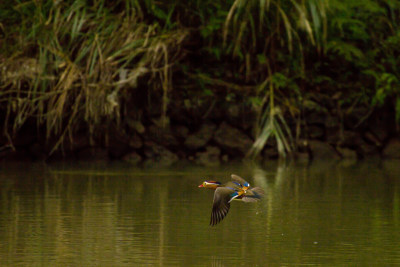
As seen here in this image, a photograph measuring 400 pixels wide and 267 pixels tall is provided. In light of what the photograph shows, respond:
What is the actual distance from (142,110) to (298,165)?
320 centimetres

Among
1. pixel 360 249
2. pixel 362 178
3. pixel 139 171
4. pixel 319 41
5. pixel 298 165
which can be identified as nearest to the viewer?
pixel 360 249

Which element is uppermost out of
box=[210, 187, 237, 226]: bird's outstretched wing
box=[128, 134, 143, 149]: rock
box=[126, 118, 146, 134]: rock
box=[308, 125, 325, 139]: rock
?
box=[210, 187, 237, 226]: bird's outstretched wing

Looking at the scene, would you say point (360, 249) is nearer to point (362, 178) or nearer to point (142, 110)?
point (362, 178)

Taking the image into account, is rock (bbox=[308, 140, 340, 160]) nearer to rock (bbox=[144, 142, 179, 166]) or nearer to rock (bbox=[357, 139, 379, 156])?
rock (bbox=[357, 139, 379, 156])

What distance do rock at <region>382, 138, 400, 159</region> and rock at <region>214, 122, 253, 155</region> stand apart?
8.29 ft

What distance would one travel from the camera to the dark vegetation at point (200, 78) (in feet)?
53.4

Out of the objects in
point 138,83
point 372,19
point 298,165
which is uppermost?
point 372,19

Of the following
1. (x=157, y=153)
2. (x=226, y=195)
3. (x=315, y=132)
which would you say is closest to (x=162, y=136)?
(x=157, y=153)

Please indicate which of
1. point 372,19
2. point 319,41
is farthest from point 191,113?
point 372,19

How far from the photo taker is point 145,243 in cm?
746

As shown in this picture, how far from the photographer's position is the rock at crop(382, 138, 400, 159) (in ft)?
59.0

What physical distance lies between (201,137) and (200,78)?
3.52 feet

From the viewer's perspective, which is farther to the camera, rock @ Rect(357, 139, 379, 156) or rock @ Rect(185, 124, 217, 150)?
rock @ Rect(357, 139, 379, 156)

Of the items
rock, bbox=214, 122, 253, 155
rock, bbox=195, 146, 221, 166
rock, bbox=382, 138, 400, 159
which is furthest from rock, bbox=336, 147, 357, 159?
rock, bbox=195, 146, 221, 166
